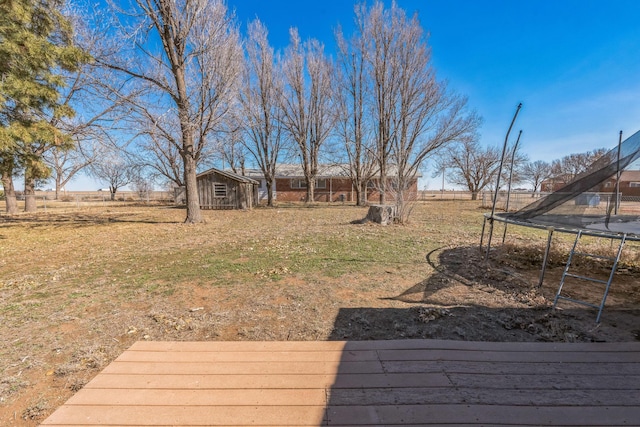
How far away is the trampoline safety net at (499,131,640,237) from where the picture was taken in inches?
154

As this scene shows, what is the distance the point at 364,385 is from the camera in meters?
1.80

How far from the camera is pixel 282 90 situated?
21812 millimetres

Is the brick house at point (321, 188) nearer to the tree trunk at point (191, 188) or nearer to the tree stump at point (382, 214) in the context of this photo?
the tree stump at point (382, 214)

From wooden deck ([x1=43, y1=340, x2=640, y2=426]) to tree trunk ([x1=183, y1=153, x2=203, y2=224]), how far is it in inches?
392

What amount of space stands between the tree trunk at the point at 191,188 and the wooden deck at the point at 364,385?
9.97m

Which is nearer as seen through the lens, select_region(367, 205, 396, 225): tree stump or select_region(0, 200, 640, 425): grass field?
select_region(0, 200, 640, 425): grass field

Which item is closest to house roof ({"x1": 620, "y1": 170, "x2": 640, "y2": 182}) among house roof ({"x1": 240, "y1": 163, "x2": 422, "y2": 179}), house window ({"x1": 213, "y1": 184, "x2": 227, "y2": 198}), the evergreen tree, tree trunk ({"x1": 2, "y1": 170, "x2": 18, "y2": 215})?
the evergreen tree

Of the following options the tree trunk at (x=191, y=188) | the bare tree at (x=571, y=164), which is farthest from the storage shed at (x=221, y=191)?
the bare tree at (x=571, y=164)

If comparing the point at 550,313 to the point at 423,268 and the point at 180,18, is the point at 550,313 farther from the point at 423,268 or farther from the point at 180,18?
the point at 180,18

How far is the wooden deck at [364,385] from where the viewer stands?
5.09 feet

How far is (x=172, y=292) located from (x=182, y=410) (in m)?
2.69

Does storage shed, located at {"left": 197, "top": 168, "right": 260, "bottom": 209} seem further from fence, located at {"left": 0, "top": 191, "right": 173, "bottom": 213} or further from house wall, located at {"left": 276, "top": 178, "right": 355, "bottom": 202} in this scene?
fence, located at {"left": 0, "top": 191, "right": 173, "bottom": 213}

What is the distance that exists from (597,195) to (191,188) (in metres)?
12.0

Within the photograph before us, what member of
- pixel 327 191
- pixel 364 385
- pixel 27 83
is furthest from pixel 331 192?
pixel 364 385
